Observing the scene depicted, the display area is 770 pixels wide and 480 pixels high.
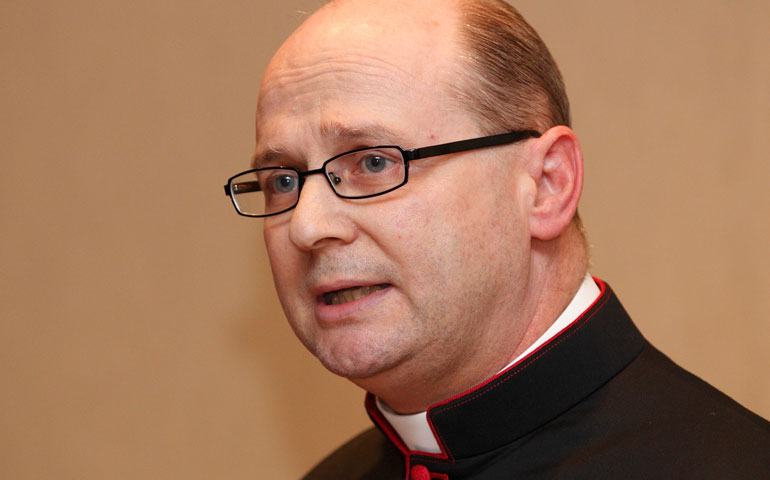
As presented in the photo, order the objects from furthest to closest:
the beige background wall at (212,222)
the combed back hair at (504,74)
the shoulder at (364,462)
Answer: the beige background wall at (212,222), the shoulder at (364,462), the combed back hair at (504,74)

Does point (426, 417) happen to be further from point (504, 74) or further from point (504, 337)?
point (504, 74)

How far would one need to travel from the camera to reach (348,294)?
61.9 inches

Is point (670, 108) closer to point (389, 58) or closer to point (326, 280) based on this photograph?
point (389, 58)

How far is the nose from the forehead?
115mm

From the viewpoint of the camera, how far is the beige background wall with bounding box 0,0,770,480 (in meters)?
2.35

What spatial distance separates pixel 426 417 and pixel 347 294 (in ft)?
0.95

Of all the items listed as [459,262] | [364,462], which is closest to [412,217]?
[459,262]

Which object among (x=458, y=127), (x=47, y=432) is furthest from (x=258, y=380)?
(x=458, y=127)

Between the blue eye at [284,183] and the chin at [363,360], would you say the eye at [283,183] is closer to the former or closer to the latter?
the blue eye at [284,183]

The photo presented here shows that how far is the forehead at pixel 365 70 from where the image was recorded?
151 centimetres

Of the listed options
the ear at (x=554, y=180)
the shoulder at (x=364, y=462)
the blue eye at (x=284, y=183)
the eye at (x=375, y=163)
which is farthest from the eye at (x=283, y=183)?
the shoulder at (x=364, y=462)

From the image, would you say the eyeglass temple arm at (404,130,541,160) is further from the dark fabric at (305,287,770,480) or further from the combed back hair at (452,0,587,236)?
the dark fabric at (305,287,770,480)

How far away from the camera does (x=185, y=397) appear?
8.03ft

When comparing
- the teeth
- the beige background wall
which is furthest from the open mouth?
the beige background wall
